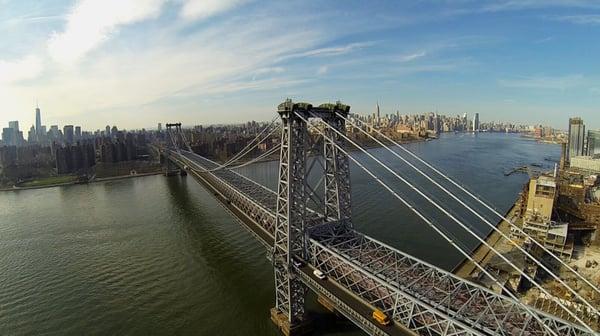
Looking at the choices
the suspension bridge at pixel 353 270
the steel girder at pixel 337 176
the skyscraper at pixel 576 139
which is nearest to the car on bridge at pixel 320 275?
the suspension bridge at pixel 353 270

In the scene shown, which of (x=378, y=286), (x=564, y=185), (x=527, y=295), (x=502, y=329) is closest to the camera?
(x=502, y=329)

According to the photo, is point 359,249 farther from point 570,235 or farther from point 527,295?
point 570,235

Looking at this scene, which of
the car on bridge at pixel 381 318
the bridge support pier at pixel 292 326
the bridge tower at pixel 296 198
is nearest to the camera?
the car on bridge at pixel 381 318

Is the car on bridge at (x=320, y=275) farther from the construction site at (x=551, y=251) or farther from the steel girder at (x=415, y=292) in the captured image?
the construction site at (x=551, y=251)

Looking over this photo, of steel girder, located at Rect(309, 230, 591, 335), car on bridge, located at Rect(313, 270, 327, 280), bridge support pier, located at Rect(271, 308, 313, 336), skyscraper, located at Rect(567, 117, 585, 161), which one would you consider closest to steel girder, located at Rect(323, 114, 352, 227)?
steel girder, located at Rect(309, 230, 591, 335)

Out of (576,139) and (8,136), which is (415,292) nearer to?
(576,139)

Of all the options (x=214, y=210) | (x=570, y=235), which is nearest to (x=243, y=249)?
(x=214, y=210)

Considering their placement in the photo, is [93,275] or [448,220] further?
[448,220]

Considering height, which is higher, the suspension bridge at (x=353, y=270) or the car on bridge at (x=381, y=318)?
the suspension bridge at (x=353, y=270)
